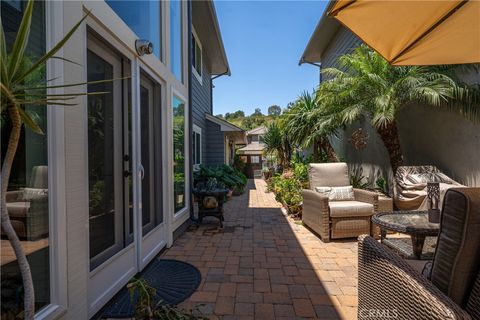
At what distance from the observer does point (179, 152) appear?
193 inches

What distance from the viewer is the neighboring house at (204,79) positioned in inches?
301

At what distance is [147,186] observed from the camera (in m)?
3.63

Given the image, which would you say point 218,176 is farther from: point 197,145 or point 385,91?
point 385,91

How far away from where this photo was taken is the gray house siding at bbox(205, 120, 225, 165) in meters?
10.1

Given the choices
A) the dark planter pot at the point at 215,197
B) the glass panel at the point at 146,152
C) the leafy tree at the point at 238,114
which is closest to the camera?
the glass panel at the point at 146,152

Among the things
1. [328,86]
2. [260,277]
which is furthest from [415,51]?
[328,86]

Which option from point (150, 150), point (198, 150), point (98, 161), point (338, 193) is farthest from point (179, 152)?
point (198, 150)

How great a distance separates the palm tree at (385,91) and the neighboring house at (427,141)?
11.3 inches

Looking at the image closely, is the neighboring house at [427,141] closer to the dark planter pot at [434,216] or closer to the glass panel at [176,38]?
the dark planter pot at [434,216]

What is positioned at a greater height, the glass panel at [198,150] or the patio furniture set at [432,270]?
the glass panel at [198,150]

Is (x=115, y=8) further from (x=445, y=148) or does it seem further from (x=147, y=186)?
(x=445, y=148)

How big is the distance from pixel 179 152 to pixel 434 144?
4.42 metres

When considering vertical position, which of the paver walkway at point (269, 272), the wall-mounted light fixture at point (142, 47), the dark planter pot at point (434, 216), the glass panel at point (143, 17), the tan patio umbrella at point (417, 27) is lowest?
the paver walkway at point (269, 272)
